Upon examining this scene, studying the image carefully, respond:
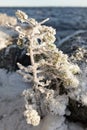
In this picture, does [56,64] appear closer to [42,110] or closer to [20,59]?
[42,110]

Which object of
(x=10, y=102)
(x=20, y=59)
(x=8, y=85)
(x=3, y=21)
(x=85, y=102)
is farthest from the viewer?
(x=3, y=21)

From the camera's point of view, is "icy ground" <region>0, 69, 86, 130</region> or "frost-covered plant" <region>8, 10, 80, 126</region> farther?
"icy ground" <region>0, 69, 86, 130</region>

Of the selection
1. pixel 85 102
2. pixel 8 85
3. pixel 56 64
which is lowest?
pixel 8 85

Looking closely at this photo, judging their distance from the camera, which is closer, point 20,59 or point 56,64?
point 56,64

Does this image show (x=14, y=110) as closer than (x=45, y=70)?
No

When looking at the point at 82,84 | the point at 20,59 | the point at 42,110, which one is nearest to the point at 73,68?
the point at 82,84

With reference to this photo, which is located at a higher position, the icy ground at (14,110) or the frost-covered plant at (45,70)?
the frost-covered plant at (45,70)

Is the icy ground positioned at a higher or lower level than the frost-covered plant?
lower

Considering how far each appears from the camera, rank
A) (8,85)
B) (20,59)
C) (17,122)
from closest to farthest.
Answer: (17,122) → (8,85) → (20,59)

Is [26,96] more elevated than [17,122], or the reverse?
[26,96]

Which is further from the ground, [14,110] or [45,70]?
[45,70]

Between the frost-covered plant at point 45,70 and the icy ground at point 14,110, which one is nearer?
the frost-covered plant at point 45,70
